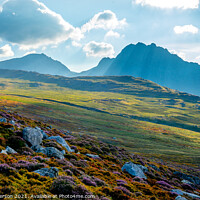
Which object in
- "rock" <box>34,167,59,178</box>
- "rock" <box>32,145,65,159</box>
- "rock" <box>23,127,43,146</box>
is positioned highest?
"rock" <box>23,127,43,146</box>

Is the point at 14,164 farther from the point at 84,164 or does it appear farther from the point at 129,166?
the point at 129,166

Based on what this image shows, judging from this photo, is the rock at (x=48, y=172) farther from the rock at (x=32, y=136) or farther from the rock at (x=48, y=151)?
the rock at (x=32, y=136)

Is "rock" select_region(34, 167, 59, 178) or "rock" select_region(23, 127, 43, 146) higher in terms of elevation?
"rock" select_region(23, 127, 43, 146)

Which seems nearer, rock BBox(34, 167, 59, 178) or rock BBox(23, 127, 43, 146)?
rock BBox(34, 167, 59, 178)

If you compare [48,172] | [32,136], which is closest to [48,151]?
[32,136]

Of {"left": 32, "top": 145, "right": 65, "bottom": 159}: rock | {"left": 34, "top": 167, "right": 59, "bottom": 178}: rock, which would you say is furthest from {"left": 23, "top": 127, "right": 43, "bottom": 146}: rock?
{"left": 34, "top": 167, "right": 59, "bottom": 178}: rock

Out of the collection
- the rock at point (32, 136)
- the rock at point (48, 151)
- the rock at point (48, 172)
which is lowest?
the rock at point (48, 151)

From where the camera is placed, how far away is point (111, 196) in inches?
585

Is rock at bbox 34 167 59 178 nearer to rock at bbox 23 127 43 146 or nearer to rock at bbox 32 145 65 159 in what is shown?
rock at bbox 32 145 65 159

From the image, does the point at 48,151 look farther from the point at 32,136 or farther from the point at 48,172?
the point at 48,172

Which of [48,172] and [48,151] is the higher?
[48,172]

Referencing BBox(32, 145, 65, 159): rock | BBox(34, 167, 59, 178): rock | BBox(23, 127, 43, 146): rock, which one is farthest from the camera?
BBox(23, 127, 43, 146): rock

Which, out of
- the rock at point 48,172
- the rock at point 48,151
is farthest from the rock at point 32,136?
the rock at point 48,172

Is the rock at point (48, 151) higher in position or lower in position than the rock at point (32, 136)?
lower
